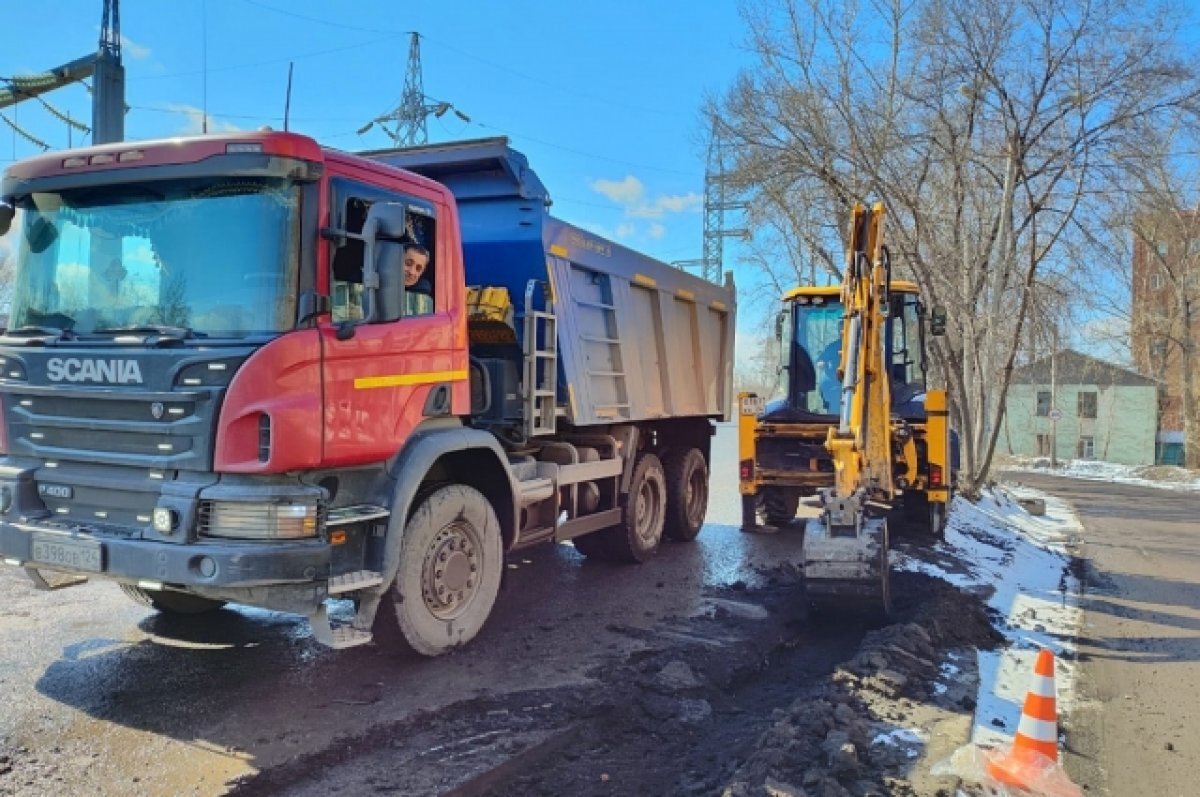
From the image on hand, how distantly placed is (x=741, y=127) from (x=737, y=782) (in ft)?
48.8

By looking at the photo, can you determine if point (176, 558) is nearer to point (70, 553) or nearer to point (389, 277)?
point (70, 553)

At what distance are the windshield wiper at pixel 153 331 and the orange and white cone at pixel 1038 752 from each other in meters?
4.20

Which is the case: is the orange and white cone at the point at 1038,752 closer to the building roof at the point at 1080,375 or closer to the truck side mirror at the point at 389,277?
the truck side mirror at the point at 389,277

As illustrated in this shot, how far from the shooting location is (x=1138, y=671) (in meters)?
5.82

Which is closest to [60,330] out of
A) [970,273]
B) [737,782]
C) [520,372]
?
[520,372]

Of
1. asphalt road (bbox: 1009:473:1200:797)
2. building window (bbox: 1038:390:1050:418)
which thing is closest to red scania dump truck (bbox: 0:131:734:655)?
asphalt road (bbox: 1009:473:1200:797)

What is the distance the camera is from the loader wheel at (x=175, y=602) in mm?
5453

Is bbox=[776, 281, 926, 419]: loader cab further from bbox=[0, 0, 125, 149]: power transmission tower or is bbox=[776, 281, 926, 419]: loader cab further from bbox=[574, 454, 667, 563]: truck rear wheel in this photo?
bbox=[0, 0, 125, 149]: power transmission tower

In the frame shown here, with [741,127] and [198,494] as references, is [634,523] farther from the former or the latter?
[741,127]

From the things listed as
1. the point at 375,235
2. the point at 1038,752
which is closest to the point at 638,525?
the point at 375,235

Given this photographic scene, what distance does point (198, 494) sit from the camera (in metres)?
4.00

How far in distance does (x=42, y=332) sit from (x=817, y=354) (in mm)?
8650

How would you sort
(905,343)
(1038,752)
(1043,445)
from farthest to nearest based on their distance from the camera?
(1043,445), (905,343), (1038,752)

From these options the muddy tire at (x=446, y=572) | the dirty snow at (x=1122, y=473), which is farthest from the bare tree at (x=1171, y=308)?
the muddy tire at (x=446, y=572)
